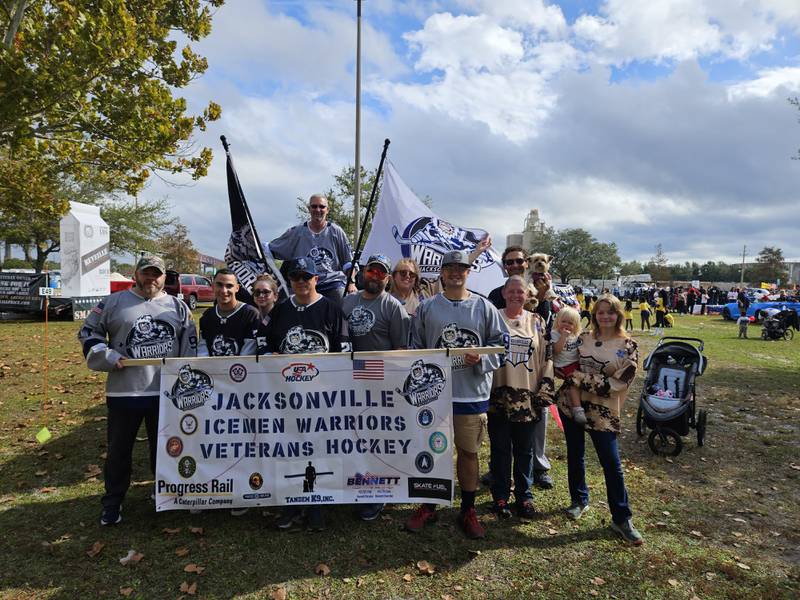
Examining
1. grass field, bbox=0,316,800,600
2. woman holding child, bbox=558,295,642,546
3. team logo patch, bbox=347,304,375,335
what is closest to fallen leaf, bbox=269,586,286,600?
grass field, bbox=0,316,800,600

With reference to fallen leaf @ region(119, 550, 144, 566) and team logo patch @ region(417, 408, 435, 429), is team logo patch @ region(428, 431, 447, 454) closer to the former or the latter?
team logo patch @ region(417, 408, 435, 429)

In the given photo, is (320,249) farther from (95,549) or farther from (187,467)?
(95,549)

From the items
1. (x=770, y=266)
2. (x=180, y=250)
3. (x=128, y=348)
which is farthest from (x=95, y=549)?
(x=770, y=266)

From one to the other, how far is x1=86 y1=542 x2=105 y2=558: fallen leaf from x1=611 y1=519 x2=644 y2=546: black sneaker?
13.7 feet

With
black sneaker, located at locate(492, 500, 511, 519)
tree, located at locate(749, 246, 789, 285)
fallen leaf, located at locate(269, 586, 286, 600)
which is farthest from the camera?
tree, located at locate(749, 246, 789, 285)

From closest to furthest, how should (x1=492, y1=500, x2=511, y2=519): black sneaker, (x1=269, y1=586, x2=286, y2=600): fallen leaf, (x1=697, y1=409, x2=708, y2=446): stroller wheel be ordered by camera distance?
(x1=269, y1=586, x2=286, y2=600): fallen leaf
(x1=492, y1=500, x2=511, y2=519): black sneaker
(x1=697, y1=409, x2=708, y2=446): stroller wheel

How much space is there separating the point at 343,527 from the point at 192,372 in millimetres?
1840

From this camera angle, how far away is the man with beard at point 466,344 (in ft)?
13.1

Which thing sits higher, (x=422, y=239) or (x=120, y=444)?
(x=422, y=239)

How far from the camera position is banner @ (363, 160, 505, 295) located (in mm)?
6992

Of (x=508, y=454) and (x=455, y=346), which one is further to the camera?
(x=508, y=454)

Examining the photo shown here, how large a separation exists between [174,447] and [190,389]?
0.48m

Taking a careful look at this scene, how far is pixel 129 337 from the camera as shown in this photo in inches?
162

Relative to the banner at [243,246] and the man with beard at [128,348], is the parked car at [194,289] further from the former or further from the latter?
the man with beard at [128,348]
